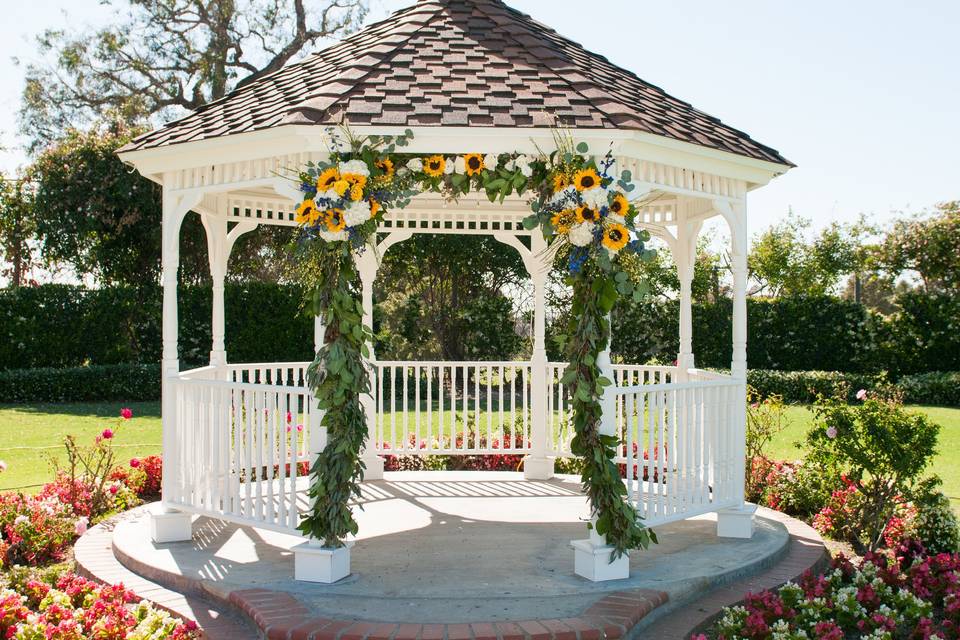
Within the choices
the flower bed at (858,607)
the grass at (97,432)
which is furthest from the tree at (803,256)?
the flower bed at (858,607)

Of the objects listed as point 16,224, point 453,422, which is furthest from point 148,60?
point 453,422

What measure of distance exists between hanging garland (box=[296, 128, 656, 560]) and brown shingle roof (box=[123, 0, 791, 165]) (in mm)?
269

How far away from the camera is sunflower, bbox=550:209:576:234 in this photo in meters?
4.64

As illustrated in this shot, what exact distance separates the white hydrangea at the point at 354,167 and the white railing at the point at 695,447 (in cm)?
214

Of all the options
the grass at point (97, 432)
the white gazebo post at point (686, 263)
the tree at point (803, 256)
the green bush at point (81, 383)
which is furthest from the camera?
the tree at point (803, 256)

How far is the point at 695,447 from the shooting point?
5.61m

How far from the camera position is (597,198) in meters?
4.59

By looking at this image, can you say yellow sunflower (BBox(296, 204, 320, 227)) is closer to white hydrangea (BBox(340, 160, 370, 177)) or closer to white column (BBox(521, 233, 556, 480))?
white hydrangea (BBox(340, 160, 370, 177))

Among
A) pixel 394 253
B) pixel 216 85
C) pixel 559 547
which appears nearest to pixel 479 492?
pixel 559 547

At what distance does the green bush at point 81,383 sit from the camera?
15094mm

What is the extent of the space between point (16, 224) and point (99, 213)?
3512 millimetres

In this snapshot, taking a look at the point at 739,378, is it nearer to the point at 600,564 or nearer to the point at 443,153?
the point at 600,564

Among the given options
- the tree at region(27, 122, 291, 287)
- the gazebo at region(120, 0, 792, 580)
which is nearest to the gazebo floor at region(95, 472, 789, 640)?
the gazebo at region(120, 0, 792, 580)

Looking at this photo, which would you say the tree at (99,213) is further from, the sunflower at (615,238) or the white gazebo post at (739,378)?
the sunflower at (615,238)
